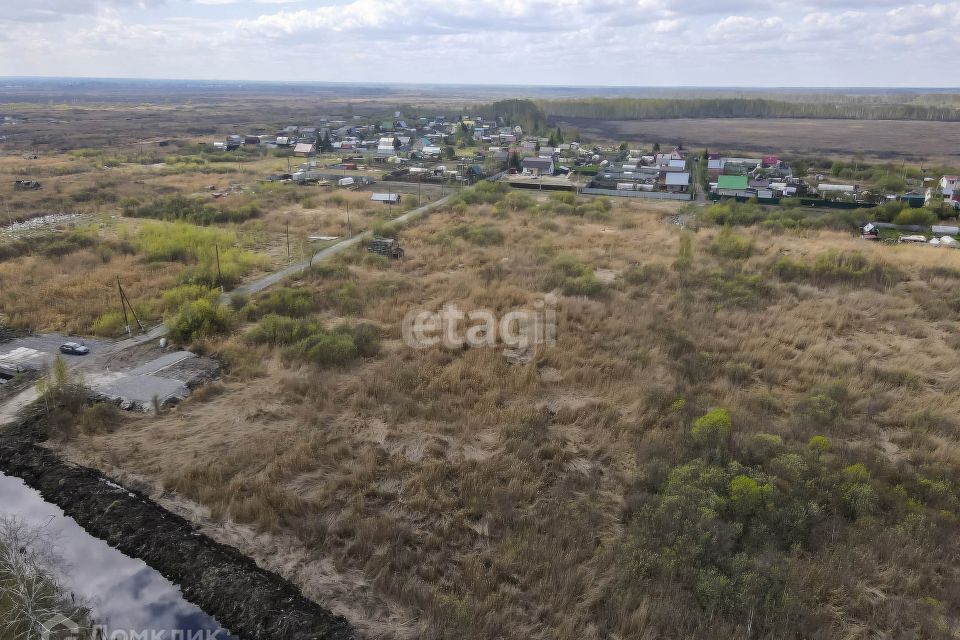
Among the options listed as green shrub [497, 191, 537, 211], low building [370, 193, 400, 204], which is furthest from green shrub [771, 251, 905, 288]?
low building [370, 193, 400, 204]

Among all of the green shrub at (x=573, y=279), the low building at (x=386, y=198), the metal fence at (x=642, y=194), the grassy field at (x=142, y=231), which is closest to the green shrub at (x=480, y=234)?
the green shrub at (x=573, y=279)

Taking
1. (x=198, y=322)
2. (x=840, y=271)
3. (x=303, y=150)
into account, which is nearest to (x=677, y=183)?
(x=840, y=271)

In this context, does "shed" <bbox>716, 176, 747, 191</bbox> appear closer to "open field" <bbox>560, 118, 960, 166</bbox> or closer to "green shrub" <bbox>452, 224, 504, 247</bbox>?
"green shrub" <bbox>452, 224, 504, 247</bbox>

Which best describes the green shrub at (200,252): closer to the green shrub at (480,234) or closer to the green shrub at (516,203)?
the green shrub at (480,234)

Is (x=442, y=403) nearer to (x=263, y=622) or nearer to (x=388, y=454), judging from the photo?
(x=388, y=454)

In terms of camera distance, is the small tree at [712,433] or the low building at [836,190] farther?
the low building at [836,190]

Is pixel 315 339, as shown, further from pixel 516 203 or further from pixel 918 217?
pixel 918 217
